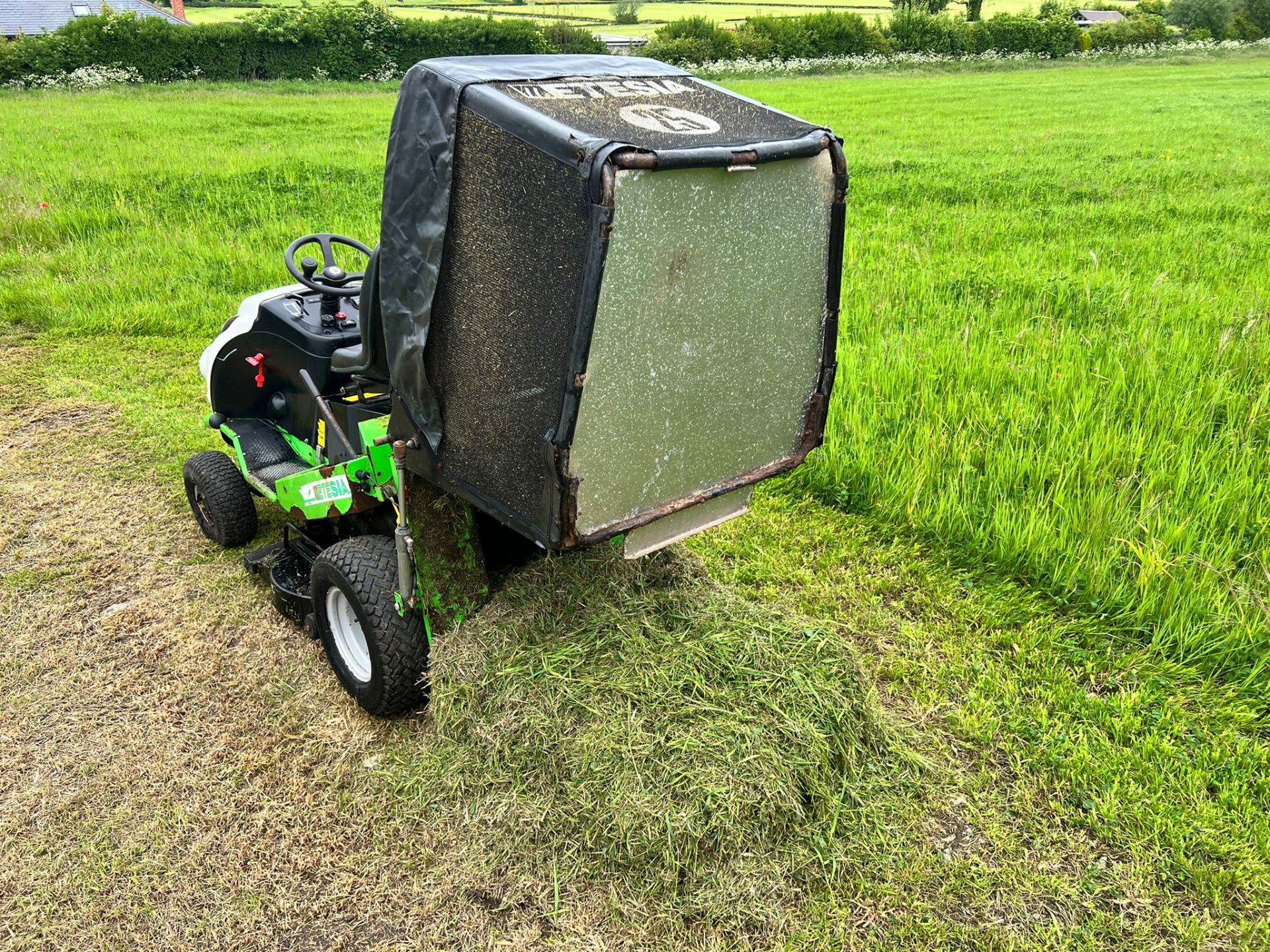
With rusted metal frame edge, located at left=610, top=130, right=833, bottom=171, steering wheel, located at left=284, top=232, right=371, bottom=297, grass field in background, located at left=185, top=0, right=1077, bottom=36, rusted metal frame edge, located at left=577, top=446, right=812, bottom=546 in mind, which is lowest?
rusted metal frame edge, located at left=577, top=446, right=812, bottom=546

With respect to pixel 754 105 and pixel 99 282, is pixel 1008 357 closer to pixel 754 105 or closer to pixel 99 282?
pixel 754 105

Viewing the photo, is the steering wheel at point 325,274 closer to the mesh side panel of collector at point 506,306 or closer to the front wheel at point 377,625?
the front wheel at point 377,625

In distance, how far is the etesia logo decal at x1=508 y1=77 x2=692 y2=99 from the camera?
2.37m

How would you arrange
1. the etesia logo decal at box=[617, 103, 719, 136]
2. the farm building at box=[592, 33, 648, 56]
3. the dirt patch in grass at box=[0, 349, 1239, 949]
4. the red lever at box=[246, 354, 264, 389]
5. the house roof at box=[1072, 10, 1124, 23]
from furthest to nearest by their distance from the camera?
1. the house roof at box=[1072, 10, 1124, 23]
2. the farm building at box=[592, 33, 648, 56]
3. the red lever at box=[246, 354, 264, 389]
4. the dirt patch in grass at box=[0, 349, 1239, 949]
5. the etesia logo decal at box=[617, 103, 719, 136]

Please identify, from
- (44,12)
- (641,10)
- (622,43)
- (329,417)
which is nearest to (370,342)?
(329,417)

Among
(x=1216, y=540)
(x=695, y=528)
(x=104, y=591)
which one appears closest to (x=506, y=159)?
(x=695, y=528)

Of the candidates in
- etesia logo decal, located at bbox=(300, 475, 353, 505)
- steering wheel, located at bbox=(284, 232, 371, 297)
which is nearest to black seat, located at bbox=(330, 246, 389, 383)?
etesia logo decal, located at bbox=(300, 475, 353, 505)

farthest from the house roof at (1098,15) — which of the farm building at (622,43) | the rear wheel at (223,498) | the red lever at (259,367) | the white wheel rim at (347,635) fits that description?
the white wheel rim at (347,635)

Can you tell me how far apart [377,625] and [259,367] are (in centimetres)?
176

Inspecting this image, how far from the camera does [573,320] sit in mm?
2154

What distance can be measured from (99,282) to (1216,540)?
830 cm

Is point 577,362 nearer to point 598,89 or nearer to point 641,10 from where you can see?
point 598,89

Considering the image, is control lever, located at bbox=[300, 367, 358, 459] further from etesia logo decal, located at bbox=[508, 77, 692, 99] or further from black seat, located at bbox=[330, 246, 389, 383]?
etesia logo decal, located at bbox=[508, 77, 692, 99]

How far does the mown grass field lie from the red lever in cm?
87
